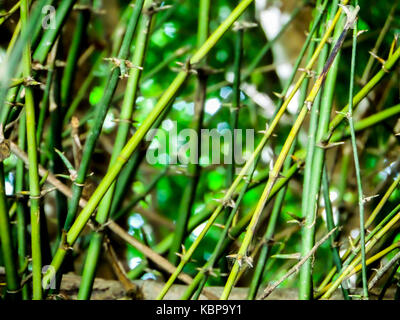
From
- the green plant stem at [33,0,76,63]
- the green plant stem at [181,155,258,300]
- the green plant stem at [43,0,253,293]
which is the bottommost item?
the green plant stem at [181,155,258,300]

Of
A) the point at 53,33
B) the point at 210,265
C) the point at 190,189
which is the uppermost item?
the point at 53,33

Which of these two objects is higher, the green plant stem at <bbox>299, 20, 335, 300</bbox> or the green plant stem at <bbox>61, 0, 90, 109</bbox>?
the green plant stem at <bbox>61, 0, 90, 109</bbox>

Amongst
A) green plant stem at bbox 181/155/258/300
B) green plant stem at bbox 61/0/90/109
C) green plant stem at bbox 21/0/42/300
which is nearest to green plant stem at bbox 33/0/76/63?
green plant stem at bbox 21/0/42/300

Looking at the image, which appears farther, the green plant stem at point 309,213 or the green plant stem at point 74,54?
the green plant stem at point 74,54

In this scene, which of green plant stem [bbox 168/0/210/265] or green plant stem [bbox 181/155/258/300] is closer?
green plant stem [bbox 181/155/258/300]

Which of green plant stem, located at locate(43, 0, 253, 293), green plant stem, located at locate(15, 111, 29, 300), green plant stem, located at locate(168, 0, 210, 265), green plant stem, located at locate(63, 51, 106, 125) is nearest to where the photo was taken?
green plant stem, located at locate(43, 0, 253, 293)

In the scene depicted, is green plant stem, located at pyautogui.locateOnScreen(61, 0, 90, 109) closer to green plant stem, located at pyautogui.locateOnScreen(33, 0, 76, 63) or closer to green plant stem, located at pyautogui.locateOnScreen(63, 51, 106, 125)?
green plant stem, located at pyautogui.locateOnScreen(63, 51, 106, 125)

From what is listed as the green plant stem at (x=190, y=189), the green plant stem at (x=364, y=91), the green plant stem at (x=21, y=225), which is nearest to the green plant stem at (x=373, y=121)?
the green plant stem at (x=364, y=91)

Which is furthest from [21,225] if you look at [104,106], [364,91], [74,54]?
[364,91]

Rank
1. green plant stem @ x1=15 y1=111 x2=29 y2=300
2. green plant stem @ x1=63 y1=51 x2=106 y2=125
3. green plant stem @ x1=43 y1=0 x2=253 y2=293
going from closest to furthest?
green plant stem @ x1=43 y1=0 x2=253 y2=293 → green plant stem @ x1=15 y1=111 x2=29 y2=300 → green plant stem @ x1=63 y1=51 x2=106 y2=125

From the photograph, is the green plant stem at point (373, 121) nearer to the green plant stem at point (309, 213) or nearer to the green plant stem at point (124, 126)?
the green plant stem at point (309, 213)

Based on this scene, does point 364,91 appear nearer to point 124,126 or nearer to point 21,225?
point 124,126

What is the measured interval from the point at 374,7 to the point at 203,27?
1.07 metres

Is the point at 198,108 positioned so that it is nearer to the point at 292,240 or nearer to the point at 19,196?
the point at 19,196
